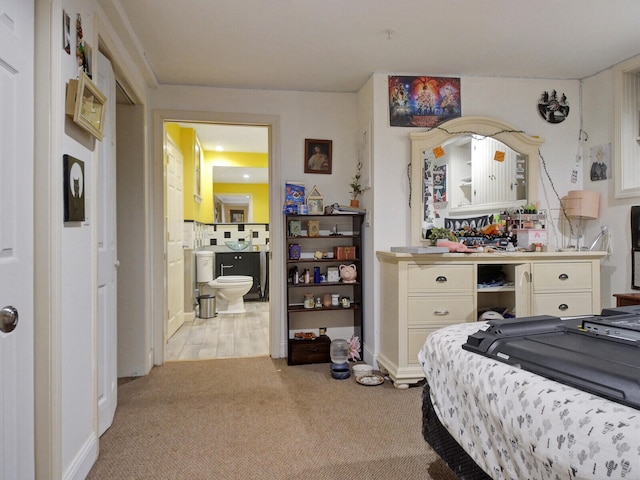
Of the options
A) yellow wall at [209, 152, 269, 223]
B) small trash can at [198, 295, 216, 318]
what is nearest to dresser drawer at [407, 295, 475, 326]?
small trash can at [198, 295, 216, 318]

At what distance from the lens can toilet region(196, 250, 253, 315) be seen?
5398 mm

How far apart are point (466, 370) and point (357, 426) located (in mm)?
1287

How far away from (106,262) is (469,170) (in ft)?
8.93

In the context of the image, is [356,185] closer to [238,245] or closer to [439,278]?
[439,278]

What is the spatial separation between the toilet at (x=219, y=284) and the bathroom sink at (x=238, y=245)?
27.7 inches

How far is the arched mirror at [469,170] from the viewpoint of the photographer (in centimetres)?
322

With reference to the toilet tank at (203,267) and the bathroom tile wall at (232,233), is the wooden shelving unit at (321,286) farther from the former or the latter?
the bathroom tile wall at (232,233)

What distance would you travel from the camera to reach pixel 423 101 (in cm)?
324

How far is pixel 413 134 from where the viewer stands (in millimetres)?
3189

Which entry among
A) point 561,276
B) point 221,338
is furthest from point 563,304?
point 221,338

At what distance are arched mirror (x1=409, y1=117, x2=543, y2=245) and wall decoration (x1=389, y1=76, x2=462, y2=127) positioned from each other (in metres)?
0.12

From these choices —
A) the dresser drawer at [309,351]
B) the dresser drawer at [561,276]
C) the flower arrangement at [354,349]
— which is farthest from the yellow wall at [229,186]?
the dresser drawer at [561,276]

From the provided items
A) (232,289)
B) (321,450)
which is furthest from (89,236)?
(232,289)

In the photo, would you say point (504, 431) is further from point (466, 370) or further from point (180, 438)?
point (180, 438)
